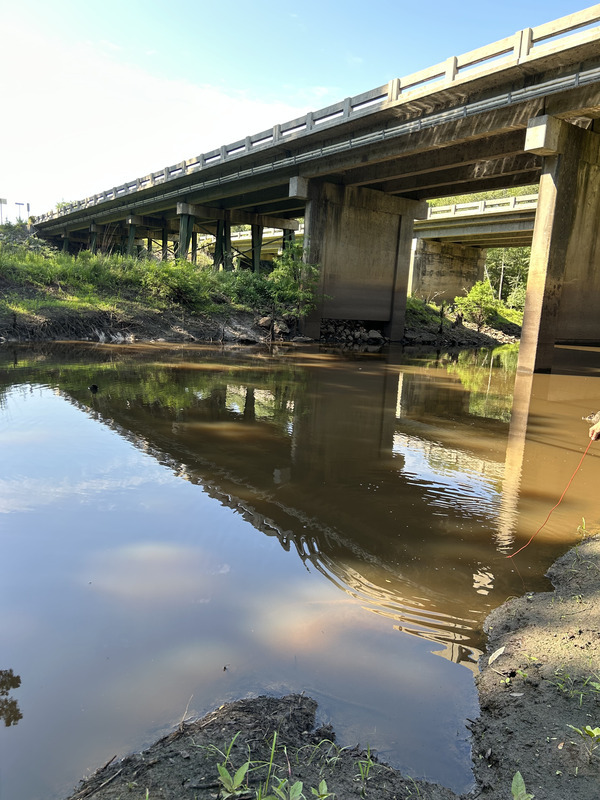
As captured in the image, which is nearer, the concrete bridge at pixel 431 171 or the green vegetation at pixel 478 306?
the concrete bridge at pixel 431 171

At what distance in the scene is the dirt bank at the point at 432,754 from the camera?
1.94 m

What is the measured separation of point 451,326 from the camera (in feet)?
113

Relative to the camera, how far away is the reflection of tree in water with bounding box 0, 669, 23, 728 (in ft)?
7.87

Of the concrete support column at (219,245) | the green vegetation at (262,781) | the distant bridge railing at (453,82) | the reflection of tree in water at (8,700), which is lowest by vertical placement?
the reflection of tree in water at (8,700)

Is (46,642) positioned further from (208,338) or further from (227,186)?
(227,186)

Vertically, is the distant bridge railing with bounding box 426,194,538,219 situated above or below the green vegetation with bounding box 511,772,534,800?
above

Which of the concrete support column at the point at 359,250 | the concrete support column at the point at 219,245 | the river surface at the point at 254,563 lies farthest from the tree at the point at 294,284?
the river surface at the point at 254,563

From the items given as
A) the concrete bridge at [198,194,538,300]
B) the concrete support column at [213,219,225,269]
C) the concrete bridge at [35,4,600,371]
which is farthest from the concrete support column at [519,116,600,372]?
the concrete support column at [213,219,225,269]

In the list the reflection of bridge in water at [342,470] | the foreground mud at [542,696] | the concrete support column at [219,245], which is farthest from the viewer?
the concrete support column at [219,245]

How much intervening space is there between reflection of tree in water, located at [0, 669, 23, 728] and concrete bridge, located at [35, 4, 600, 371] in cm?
1641

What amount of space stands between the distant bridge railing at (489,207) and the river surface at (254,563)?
1138 inches

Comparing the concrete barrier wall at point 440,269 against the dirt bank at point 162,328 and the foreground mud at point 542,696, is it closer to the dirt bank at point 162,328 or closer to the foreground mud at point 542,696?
the dirt bank at point 162,328

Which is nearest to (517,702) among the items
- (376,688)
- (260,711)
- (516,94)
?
(376,688)

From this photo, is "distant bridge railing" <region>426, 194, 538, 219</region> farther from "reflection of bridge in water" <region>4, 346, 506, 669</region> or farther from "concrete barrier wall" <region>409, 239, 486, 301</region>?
"reflection of bridge in water" <region>4, 346, 506, 669</region>
